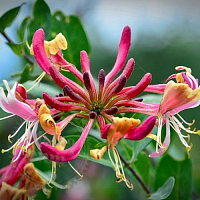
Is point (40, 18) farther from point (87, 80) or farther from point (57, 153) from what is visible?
point (57, 153)

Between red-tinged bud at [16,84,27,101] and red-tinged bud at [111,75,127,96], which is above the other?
red-tinged bud at [16,84,27,101]

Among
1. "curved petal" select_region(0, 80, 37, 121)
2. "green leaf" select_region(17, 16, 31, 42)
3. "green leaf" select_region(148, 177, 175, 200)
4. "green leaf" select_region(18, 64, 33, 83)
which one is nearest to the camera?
"curved petal" select_region(0, 80, 37, 121)

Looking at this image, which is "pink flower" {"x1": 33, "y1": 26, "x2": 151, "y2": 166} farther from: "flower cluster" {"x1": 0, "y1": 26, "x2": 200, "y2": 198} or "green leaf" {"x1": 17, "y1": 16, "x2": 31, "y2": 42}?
"green leaf" {"x1": 17, "y1": 16, "x2": 31, "y2": 42}

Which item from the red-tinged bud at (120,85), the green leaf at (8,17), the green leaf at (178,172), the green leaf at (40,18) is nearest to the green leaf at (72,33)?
the green leaf at (40,18)

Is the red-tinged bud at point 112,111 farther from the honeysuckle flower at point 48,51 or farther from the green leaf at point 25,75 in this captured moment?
the green leaf at point 25,75

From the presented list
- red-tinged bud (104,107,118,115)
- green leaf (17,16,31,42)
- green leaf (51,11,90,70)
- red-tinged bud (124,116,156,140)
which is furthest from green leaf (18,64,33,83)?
red-tinged bud (124,116,156,140)

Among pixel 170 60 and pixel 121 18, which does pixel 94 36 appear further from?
pixel 170 60

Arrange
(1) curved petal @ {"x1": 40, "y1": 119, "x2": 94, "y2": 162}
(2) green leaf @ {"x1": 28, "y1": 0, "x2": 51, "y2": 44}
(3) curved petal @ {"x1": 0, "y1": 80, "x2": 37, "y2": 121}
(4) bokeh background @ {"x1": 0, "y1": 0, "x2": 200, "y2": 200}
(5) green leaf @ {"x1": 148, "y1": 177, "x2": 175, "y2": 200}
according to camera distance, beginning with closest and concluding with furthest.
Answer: (1) curved petal @ {"x1": 40, "y1": 119, "x2": 94, "y2": 162} < (3) curved petal @ {"x1": 0, "y1": 80, "x2": 37, "y2": 121} < (5) green leaf @ {"x1": 148, "y1": 177, "x2": 175, "y2": 200} < (2) green leaf @ {"x1": 28, "y1": 0, "x2": 51, "y2": 44} < (4) bokeh background @ {"x1": 0, "y1": 0, "x2": 200, "y2": 200}
